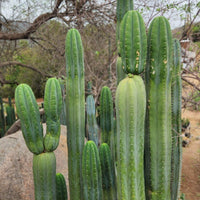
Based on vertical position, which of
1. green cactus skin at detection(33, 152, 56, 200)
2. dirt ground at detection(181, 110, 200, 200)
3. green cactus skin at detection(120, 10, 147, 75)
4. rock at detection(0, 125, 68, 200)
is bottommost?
dirt ground at detection(181, 110, 200, 200)

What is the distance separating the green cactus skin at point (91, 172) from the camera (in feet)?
6.24

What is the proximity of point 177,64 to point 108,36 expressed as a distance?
326cm

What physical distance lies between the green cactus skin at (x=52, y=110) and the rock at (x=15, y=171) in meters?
→ 1.55

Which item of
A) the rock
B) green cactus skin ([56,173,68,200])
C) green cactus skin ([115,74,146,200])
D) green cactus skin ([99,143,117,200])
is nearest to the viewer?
green cactus skin ([115,74,146,200])

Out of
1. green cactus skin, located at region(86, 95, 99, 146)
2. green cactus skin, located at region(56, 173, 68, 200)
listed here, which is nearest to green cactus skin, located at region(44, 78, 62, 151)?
green cactus skin, located at region(56, 173, 68, 200)

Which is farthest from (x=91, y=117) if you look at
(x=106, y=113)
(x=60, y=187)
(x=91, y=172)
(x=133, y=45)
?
(x=133, y=45)

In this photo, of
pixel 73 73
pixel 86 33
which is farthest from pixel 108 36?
pixel 73 73

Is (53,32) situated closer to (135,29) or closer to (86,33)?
(86,33)

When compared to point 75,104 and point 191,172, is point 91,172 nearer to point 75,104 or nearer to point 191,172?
point 75,104

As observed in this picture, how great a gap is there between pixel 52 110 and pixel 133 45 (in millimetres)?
901

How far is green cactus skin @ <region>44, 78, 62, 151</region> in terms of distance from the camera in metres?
1.84

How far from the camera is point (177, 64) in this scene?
1917mm

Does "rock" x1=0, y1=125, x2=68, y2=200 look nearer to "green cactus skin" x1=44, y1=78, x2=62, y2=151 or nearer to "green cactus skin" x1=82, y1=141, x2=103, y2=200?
"green cactus skin" x1=82, y1=141, x2=103, y2=200

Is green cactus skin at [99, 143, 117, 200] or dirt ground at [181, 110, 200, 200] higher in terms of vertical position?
green cactus skin at [99, 143, 117, 200]
